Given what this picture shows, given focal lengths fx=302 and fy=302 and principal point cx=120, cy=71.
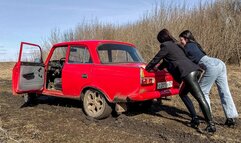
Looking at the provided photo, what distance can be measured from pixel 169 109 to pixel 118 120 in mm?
1918

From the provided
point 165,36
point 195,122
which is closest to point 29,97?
point 165,36

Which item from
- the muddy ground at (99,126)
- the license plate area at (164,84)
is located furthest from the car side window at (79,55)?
the license plate area at (164,84)

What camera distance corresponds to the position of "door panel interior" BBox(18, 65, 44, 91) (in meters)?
7.25

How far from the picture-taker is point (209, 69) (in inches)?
229

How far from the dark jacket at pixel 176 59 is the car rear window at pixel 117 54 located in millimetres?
1218

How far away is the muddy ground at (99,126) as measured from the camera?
5.07m

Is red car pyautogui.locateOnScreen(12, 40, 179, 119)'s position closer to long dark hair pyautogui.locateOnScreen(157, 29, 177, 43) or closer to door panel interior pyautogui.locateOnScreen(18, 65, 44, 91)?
door panel interior pyautogui.locateOnScreen(18, 65, 44, 91)

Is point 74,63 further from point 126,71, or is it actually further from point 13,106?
point 13,106

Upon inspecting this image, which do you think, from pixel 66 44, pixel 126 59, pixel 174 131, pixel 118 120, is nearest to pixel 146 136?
pixel 174 131

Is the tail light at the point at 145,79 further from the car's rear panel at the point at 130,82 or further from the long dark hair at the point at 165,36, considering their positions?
the long dark hair at the point at 165,36

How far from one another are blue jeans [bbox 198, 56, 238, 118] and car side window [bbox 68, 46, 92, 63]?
2.45m

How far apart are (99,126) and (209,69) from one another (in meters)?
2.39

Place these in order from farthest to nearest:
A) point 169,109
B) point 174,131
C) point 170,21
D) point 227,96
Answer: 1. point 170,21
2. point 169,109
3. point 227,96
4. point 174,131

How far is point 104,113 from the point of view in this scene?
6.31 metres
